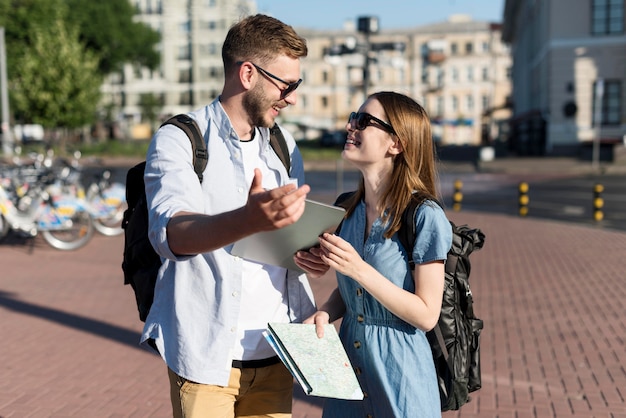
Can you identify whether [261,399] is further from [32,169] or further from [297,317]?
[32,169]

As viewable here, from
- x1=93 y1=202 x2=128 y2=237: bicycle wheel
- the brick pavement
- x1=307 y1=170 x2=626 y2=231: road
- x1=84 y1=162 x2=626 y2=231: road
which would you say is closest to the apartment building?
x1=84 y1=162 x2=626 y2=231: road

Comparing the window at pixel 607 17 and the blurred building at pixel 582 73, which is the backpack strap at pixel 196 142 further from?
the window at pixel 607 17

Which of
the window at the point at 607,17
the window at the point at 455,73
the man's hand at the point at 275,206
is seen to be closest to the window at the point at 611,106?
the window at the point at 607,17

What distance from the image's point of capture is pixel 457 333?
2.64 metres

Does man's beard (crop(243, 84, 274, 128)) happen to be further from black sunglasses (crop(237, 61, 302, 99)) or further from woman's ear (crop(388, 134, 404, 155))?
woman's ear (crop(388, 134, 404, 155))

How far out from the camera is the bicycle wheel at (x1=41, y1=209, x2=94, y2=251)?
38.4 feet

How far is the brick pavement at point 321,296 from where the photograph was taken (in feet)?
16.8

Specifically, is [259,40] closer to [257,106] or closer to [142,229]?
[257,106]

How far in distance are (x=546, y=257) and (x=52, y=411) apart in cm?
780

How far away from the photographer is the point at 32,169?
12.7 meters

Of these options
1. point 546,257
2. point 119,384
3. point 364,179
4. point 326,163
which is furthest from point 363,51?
point 326,163

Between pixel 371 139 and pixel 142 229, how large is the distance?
718mm

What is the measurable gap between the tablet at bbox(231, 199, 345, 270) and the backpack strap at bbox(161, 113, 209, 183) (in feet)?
0.79

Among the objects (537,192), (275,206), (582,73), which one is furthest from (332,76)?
(275,206)
